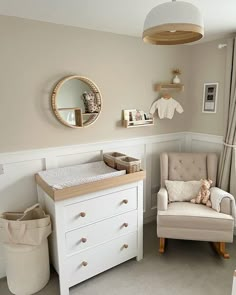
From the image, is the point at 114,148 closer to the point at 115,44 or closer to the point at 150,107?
the point at 150,107

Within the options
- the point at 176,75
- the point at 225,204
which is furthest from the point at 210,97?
the point at 225,204

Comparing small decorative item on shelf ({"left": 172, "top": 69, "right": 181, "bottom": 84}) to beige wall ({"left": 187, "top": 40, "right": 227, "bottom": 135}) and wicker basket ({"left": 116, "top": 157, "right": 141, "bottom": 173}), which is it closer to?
beige wall ({"left": 187, "top": 40, "right": 227, "bottom": 135})

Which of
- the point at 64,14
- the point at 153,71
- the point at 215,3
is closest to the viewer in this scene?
the point at 215,3

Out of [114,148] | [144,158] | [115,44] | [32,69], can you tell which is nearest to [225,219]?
[144,158]

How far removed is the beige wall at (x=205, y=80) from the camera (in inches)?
115

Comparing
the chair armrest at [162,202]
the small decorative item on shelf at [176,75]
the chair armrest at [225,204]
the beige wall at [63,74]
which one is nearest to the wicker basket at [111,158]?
the beige wall at [63,74]

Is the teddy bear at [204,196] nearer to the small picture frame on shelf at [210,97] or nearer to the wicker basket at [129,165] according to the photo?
the wicker basket at [129,165]

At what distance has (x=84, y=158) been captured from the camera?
102 inches

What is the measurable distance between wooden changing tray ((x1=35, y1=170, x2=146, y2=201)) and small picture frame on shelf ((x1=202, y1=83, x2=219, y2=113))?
1.41m

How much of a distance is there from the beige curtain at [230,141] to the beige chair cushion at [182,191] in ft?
1.09

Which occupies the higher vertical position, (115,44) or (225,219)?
(115,44)

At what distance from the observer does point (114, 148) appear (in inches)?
109

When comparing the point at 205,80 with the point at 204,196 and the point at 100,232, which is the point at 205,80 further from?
the point at 100,232

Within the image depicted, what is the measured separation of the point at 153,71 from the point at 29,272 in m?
2.49
